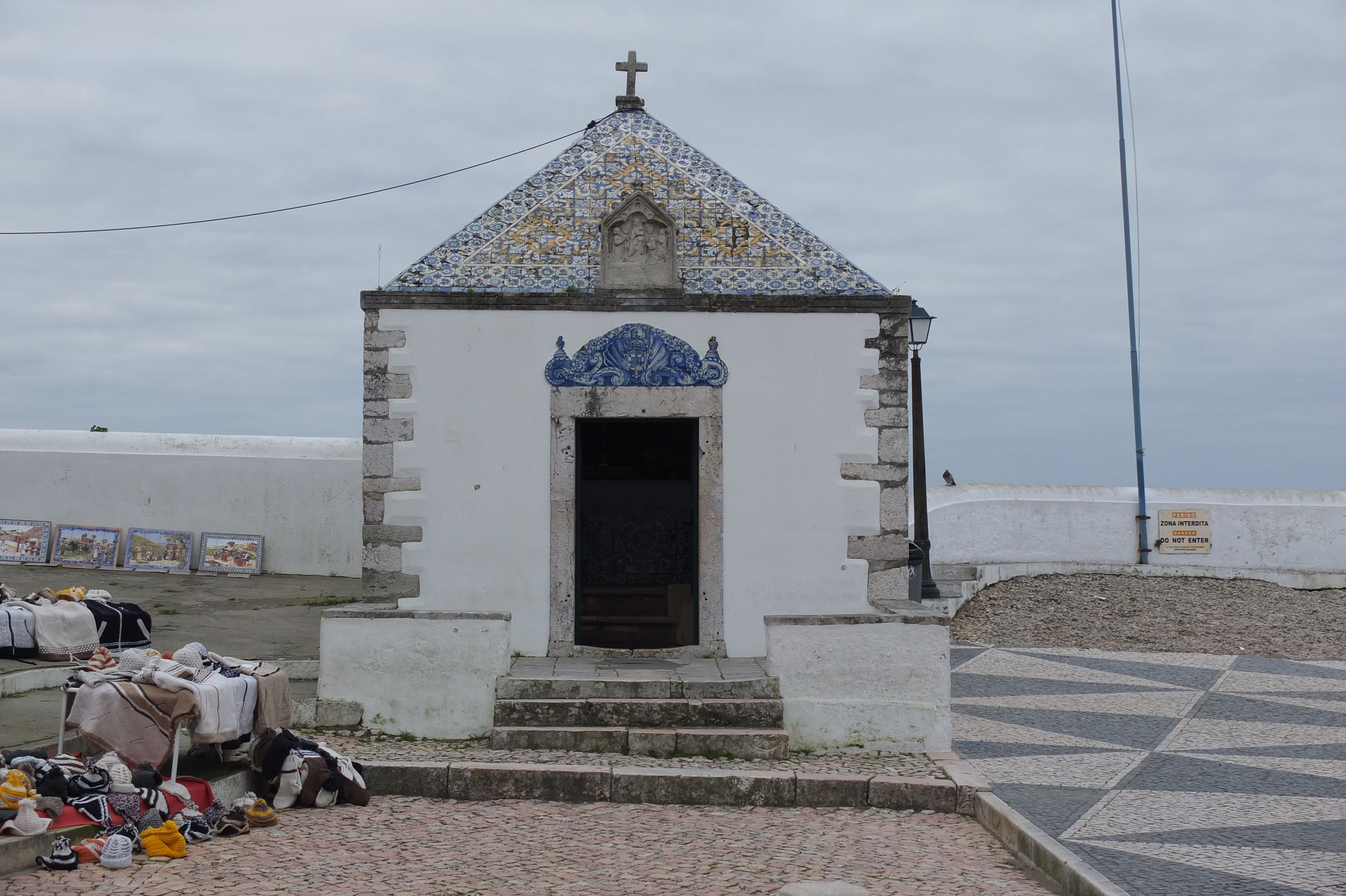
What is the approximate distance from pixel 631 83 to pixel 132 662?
6274mm

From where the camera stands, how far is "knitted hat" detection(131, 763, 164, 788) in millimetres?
5051

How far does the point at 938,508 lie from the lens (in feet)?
50.4

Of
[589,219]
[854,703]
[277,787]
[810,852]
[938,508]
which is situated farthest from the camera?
[938,508]

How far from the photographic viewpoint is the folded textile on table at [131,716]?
5.23 m

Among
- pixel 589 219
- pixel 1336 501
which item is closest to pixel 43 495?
pixel 589 219

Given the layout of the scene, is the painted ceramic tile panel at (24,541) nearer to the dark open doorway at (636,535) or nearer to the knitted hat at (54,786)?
the dark open doorway at (636,535)

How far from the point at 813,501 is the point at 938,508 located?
7357 mm

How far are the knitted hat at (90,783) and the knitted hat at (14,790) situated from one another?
0.77 feet

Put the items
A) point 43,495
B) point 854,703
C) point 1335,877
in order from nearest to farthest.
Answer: point 1335,877, point 854,703, point 43,495

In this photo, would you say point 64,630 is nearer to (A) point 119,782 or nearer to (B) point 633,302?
(A) point 119,782

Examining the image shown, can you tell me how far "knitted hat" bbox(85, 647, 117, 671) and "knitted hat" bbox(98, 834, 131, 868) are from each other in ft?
3.26

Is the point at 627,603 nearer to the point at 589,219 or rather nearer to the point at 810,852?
the point at 589,219

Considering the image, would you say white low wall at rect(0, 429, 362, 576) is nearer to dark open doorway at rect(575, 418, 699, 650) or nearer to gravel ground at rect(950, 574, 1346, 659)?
dark open doorway at rect(575, 418, 699, 650)

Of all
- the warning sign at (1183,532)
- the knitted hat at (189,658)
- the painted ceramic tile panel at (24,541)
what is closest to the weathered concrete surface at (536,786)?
the knitted hat at (189,658)
